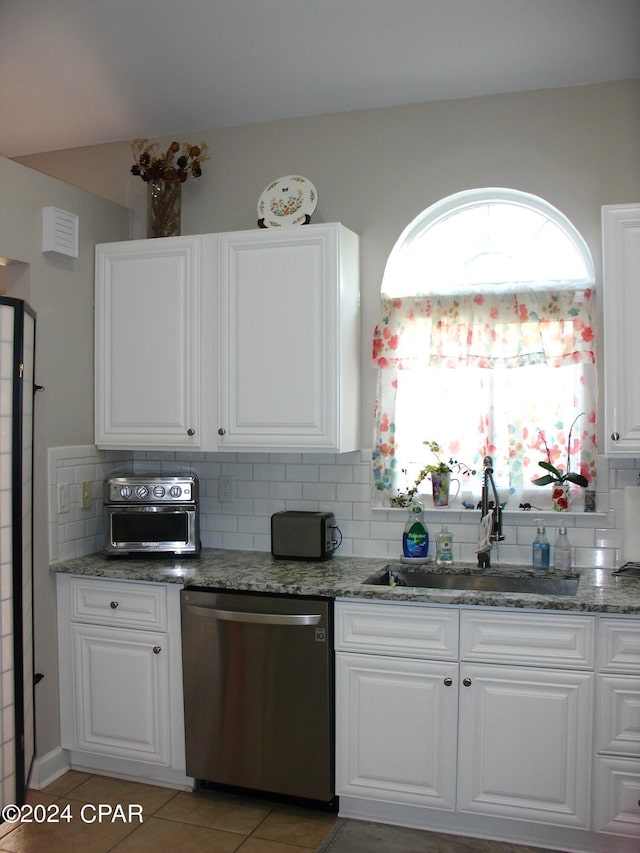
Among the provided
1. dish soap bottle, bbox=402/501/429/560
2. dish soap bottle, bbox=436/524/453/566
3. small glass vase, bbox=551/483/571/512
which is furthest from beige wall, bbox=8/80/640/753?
small glass vase, bbox=551/483/571/512

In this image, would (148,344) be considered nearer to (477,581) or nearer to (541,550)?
(477,581)

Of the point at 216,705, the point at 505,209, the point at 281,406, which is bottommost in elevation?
the point at 216,705

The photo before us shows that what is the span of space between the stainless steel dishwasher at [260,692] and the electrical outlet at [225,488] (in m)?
0.70

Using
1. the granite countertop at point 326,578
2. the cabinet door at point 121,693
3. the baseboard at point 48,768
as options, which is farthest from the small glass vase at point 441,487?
the baseboard at point 48,768

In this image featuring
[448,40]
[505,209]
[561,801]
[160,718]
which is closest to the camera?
[561,801]

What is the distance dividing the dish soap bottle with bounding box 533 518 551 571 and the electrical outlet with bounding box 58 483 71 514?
6.48 ft

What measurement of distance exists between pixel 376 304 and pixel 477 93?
3.16 ft

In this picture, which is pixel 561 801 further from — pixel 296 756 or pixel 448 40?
pixel 448 40

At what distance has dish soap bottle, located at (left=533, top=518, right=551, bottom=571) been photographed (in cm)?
318

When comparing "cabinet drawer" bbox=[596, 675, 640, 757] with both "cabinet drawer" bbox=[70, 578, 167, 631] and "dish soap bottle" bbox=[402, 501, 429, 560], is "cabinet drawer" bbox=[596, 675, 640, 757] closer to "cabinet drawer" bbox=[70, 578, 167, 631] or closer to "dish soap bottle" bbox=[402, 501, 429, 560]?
"dish soap bottle" bbox=[402, 501, 429, 560]

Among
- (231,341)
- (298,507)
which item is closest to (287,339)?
(231,341)

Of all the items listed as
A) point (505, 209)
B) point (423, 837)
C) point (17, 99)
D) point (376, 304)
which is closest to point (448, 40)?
point (505, 209)

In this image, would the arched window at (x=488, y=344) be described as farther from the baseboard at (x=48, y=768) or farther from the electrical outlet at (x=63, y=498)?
the baseboard at (x=48, y=768)

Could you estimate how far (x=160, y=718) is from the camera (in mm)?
3201
